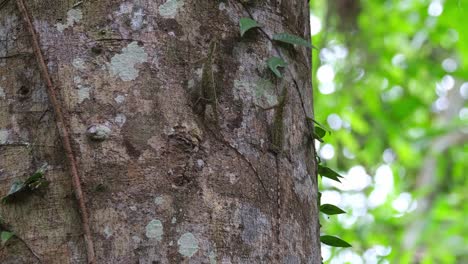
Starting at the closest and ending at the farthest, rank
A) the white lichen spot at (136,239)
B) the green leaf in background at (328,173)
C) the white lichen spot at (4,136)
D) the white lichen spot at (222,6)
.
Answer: the white lichen spot at (136,239) → the white lichen spot at (4,136) → the white lichen spot at (222,6) → the green leaf in background at (328,173)

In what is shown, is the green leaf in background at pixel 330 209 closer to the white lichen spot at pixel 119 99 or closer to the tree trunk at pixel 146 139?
the tree trunk at pixel 146 139

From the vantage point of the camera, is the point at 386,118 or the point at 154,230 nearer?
the point at 154,230

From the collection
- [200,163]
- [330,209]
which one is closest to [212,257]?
[200,163]

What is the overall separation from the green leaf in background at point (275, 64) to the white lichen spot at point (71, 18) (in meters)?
0.32

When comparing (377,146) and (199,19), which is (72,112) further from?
(377,146)

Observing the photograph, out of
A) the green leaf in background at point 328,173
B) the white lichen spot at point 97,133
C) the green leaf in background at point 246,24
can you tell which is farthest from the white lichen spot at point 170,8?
the green leaf in background at point 328,173

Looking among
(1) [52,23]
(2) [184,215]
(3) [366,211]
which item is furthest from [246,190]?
(3) [366,211]

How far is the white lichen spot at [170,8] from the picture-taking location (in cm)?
131

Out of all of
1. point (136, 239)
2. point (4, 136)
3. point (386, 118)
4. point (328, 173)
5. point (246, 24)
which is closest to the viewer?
point (136, 239)

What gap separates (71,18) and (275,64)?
34 centimetres

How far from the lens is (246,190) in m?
1.26

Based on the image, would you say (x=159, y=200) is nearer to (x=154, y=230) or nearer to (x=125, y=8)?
(x=154, y=230)

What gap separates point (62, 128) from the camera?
1.22 m

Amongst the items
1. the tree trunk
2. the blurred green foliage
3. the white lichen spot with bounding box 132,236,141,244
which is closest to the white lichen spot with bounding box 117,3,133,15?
the tree trunk
